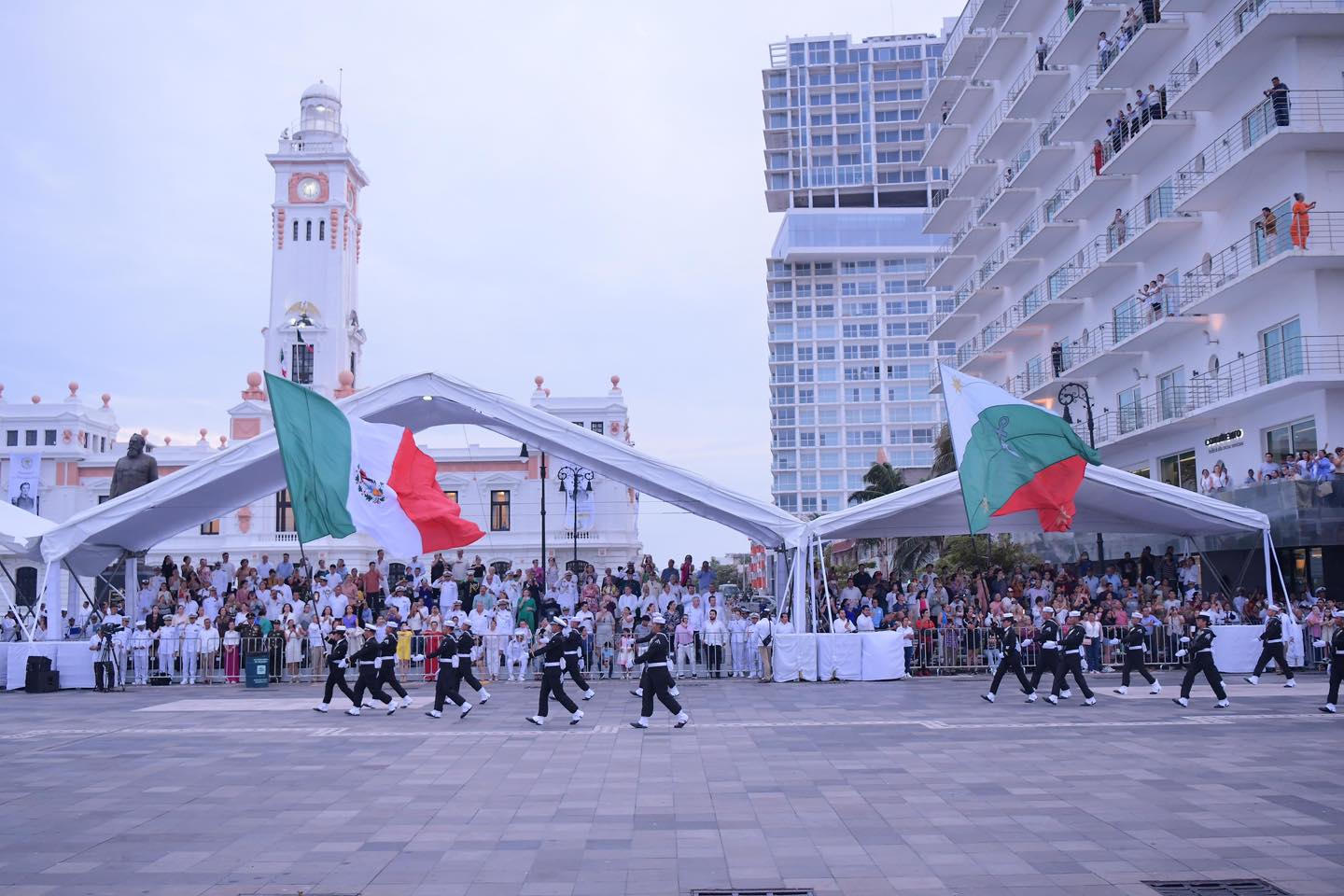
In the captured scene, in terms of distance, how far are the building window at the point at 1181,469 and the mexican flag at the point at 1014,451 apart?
14888 mm

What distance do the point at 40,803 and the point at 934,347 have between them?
110205 mm

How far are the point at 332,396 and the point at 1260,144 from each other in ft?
165

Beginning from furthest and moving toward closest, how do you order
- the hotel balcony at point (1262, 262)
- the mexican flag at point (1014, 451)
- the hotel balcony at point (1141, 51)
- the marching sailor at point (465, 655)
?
the hotel balcony at point (1141, 51), the hotel balcony at point (1262, 262), the mexican flag at point (1014, 451), the marching sailor at point (465, 655)

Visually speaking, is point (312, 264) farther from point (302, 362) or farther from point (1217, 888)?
point (1217, 888)

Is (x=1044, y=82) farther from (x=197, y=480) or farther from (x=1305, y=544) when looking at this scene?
(x=197, y=480)

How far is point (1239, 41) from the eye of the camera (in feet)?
98.5

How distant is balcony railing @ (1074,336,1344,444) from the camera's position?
28.5 metres

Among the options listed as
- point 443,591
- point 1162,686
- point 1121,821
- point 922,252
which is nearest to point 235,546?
point 443,591

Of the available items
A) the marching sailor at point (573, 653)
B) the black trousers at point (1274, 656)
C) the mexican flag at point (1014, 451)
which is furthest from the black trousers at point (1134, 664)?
the marching sailor at point (573, 653)

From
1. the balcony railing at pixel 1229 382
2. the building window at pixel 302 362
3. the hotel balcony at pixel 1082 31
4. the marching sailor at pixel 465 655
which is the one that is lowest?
the marching sailor at pixel 465 655

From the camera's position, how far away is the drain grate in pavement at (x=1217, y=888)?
8078mm

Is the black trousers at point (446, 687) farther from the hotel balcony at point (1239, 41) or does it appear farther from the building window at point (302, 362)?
the building window at point (302, 362)

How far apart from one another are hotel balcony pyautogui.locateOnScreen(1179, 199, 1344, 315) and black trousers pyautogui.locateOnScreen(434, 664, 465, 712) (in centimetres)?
2230

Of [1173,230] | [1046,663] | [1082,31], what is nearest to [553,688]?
[1046,663]
